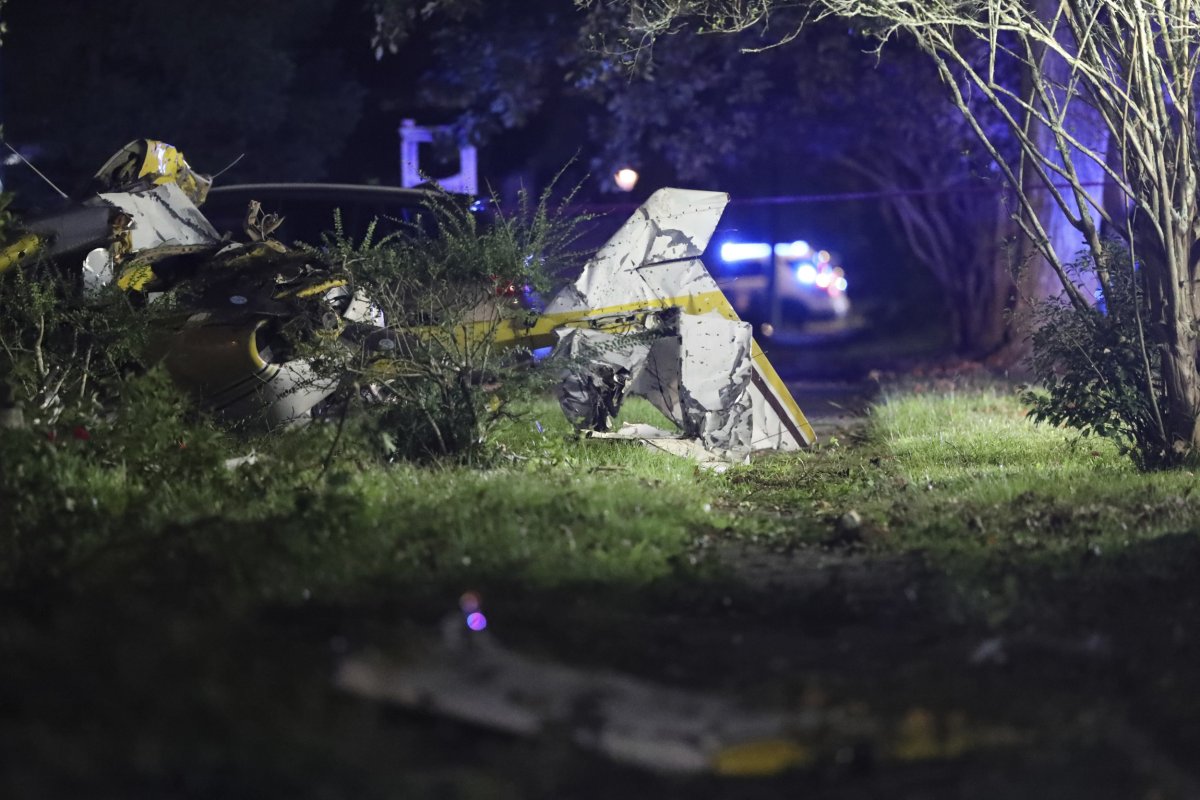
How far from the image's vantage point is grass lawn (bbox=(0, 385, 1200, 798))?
3768mm

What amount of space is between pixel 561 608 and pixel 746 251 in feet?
61.4

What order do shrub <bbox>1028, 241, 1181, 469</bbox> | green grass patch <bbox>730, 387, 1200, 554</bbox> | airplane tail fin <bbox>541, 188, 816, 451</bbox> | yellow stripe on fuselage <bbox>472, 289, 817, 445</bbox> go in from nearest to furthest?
green grass patch <bbox>730, 387, 1200, 554</bbox>, shrub <bbox>1028, 241, 1181, 469</bbox>, yellow stripe on fuselage <bbox>472, 289, 817, 445</bbox>, airplane tail fin <bbox>541, 188, 816, 451</bbox>

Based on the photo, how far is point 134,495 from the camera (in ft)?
22.3

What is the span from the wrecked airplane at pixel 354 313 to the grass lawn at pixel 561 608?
0.83 m

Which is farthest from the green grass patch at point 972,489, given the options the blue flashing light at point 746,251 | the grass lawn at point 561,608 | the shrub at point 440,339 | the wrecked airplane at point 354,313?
the blue flashing light at point 746,251

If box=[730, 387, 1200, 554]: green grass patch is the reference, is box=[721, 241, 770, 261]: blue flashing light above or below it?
above

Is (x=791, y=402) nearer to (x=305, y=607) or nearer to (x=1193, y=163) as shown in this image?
(x=1193, y=163)

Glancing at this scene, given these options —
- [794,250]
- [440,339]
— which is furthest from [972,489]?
[794,250]

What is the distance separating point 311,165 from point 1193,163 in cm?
1416

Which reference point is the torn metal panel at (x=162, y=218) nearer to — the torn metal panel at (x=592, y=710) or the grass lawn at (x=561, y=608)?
the grass lawn at (x=561, y=608)

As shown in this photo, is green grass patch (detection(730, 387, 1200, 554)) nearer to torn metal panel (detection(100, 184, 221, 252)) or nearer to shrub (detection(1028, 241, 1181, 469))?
shrub (detection(1028, 241, 1181, 469))

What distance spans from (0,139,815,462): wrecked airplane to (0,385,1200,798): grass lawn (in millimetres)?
832

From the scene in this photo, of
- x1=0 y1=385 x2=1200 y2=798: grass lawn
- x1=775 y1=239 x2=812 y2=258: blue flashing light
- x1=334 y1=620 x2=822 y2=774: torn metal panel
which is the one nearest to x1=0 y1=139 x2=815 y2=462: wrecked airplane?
x1=0 y1=385 x2=1200 y2=798: grass lawn

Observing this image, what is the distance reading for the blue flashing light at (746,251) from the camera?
899 inches
